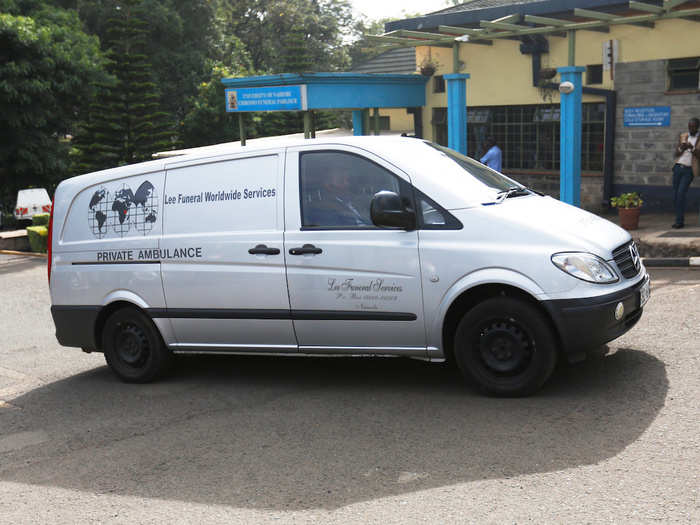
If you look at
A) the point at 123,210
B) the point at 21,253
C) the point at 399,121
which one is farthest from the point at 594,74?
the point at 21,253

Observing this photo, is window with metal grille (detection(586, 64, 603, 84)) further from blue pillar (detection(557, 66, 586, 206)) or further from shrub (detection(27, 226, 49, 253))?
shrub (detection(27, 226, 49, 253))

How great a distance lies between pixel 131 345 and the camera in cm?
721

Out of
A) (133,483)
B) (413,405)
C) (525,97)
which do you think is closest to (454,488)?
(413,405)

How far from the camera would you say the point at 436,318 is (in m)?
5.86

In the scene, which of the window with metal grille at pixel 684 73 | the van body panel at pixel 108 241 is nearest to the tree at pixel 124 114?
the window with metal grille at pixel 684 73

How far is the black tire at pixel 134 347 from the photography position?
7043 mm

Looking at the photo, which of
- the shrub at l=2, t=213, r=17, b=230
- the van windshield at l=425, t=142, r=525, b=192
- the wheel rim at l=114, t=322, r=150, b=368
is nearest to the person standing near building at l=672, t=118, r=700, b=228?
the van windshield at l=425, t=142, r=525, b=192

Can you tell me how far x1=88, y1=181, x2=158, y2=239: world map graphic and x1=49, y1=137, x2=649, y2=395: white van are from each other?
2cm

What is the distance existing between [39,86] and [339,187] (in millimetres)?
24292

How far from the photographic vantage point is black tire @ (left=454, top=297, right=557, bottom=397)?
5.61m

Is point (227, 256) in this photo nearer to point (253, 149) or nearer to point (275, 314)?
point (275, 314)

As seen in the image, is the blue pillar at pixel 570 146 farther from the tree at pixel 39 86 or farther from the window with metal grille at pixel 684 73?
the tree at pixel 39 86

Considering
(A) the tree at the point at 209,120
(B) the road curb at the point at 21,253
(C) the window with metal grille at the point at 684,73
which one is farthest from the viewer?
(A) the tree at the point at 209,120

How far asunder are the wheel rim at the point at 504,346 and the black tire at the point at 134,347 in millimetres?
2784
